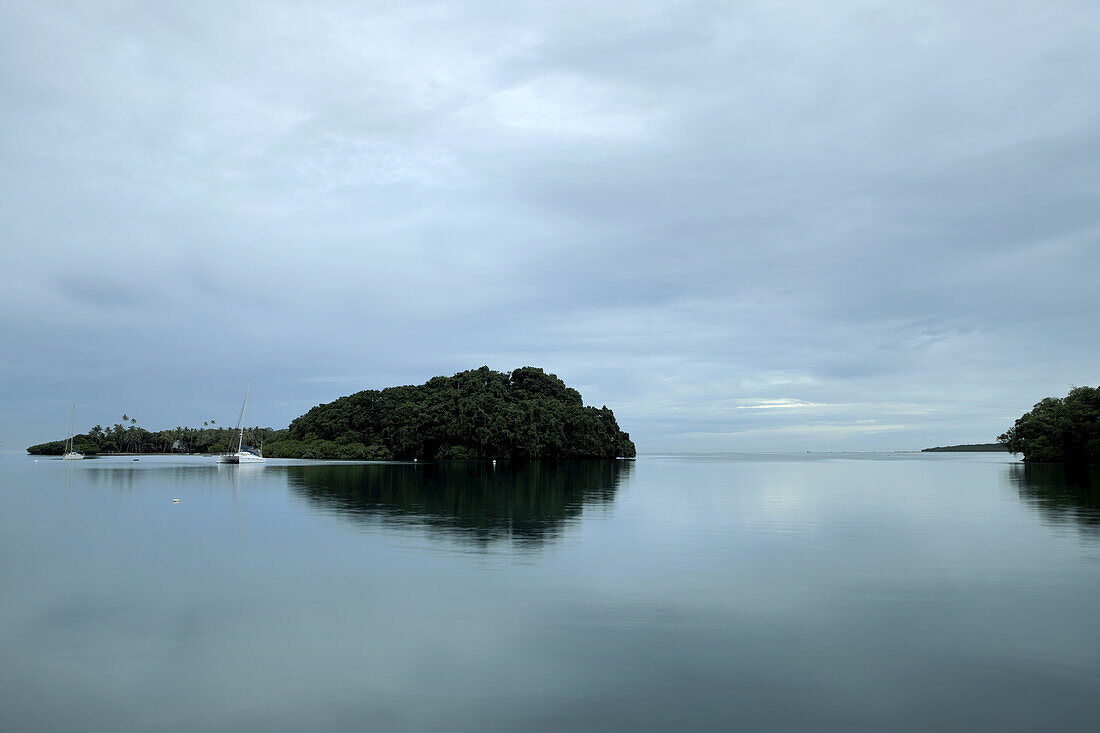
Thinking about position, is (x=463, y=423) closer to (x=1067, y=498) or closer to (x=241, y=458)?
(x=241, y=458)

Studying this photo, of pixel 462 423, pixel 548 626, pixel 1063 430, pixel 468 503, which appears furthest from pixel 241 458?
pixel 1063 430

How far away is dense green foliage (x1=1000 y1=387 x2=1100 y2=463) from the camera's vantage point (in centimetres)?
9356

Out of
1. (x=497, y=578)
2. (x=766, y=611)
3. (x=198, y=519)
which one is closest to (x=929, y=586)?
(x=766, y=611)

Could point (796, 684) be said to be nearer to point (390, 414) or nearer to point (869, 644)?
point (869, 644)

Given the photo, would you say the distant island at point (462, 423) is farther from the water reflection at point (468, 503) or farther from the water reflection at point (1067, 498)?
the water reflection at point (1067, 498)

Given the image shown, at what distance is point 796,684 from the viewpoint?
1105 cm

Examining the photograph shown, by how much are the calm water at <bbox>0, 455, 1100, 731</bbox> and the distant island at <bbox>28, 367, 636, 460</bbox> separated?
88568mm

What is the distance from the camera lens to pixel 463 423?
391ft

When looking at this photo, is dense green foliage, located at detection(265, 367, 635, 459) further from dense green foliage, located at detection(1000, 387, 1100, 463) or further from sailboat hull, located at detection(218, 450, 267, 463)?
dense green foliage, located at detection(1000, 387, 1100, 463)

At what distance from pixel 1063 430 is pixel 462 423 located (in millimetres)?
89609

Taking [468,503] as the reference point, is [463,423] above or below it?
above

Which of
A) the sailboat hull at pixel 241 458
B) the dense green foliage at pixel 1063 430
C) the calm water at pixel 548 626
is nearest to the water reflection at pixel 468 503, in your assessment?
the calm water at pixel 548 626

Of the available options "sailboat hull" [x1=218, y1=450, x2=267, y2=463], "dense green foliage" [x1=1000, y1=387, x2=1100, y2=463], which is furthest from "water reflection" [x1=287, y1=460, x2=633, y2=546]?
"dense green foliage" [x1=1000, y1=387, x2=1100, y2=463]

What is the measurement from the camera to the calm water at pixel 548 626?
1009 centimetres
